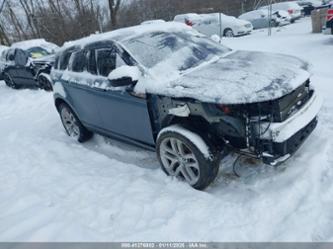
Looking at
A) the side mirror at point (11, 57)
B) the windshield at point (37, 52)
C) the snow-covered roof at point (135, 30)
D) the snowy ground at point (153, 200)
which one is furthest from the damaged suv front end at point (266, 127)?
the side mirror at point (11, 57)

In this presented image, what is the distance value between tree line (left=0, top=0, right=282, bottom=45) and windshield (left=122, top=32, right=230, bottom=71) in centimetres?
1916

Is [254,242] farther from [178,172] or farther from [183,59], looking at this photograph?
[183,59]

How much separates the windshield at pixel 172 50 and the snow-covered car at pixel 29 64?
7.03 meters

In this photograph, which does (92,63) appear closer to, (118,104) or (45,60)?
(118,104)

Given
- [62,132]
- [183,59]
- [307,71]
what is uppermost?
[183,59]

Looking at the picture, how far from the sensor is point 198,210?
10.6 feet

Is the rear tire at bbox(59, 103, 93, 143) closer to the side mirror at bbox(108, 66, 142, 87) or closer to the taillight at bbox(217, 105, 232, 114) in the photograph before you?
the side mirror at bbox(108, 66, 142, 87)

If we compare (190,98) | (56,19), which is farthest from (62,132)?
(56,19)

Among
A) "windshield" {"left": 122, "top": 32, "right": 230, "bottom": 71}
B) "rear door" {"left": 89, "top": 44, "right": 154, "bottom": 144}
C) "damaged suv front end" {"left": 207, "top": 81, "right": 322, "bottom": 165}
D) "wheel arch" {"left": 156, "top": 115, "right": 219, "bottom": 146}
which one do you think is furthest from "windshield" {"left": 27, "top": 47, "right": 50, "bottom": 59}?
"damaged suv front end" {"left": 207, "top": 81, "right": 322, "bottom": 165}

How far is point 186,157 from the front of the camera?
11.6ft

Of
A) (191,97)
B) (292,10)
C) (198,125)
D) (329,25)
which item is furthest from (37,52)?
(292,10)

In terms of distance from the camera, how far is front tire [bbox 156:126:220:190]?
3348 millimetres

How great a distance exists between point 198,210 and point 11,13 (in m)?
33.5

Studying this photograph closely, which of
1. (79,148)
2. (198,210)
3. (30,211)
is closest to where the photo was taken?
(198,210)
